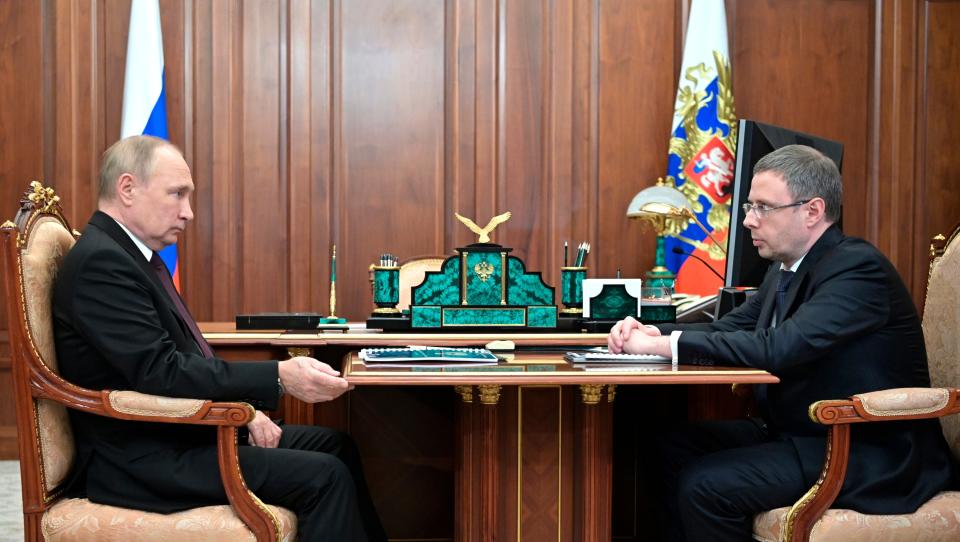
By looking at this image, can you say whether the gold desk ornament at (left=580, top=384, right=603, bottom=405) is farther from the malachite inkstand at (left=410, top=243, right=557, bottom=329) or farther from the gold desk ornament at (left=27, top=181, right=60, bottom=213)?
the gold desk ornament at (left=27, top=181, right=60, bottom=213)

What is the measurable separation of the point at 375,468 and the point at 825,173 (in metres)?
1.80

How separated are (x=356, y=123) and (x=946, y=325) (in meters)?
3.33

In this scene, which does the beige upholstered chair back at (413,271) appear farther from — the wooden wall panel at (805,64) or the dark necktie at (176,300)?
the wooden wall panel at (805,64)

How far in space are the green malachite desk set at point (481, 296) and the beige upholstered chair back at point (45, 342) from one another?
1167 mm

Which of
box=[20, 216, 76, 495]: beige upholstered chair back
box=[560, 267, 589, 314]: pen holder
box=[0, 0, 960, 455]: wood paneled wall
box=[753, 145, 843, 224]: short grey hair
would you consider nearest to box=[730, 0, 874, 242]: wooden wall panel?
box=[0, 0, 960, 455]: wood paneled wall

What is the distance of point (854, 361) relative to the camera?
241 cm

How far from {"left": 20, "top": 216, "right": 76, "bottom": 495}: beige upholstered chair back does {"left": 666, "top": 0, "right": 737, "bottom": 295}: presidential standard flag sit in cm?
338

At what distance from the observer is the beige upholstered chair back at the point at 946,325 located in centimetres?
257

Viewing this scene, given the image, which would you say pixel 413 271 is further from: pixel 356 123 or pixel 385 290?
pixel 356 123

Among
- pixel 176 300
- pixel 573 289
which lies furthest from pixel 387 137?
pixel 176 300

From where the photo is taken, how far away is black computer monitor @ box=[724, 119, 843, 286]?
3209 mm

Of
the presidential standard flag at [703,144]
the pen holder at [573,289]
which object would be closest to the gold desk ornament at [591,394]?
the pen holder at [573,289]

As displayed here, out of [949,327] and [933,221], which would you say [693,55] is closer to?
[933,221]

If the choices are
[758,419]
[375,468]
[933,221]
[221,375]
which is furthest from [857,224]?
[221,375]
